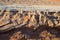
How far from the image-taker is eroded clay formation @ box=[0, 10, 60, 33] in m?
1.24

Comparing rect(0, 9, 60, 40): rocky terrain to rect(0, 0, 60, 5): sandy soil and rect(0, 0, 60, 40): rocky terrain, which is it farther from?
rect(0, 0, 60, 5): sandy soil

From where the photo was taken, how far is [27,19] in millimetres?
1286

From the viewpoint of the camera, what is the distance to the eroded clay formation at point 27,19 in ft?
4.08

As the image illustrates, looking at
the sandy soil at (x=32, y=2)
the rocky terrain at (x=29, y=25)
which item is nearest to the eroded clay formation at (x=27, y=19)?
the rocky terrain at (x=29, y=25)

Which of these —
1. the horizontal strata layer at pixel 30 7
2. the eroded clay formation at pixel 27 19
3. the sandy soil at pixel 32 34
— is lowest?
the sandy soil at pixel 32 34

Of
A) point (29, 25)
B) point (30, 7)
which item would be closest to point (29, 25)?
point (29, 25)

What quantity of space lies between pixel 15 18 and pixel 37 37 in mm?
178

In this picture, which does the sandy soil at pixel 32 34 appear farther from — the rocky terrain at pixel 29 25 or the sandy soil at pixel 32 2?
the sandy soil at pixel 32 2

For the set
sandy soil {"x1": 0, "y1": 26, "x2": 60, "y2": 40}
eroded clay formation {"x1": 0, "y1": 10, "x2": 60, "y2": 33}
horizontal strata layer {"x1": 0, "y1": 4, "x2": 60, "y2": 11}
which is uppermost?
horizontal strata layer {"x1": 0, "y1": 4, "x2": 60, "y2": 11}

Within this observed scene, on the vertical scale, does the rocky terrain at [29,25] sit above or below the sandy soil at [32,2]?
below

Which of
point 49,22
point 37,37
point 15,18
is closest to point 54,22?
point 49,22

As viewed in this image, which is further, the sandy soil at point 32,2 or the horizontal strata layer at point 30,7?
the sandy soil at point 32,2

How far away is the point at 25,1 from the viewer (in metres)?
1.48

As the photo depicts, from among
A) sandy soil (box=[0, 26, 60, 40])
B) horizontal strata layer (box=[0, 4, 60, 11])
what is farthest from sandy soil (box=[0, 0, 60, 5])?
sandy soil (box=[0, 26, 60, 40])
